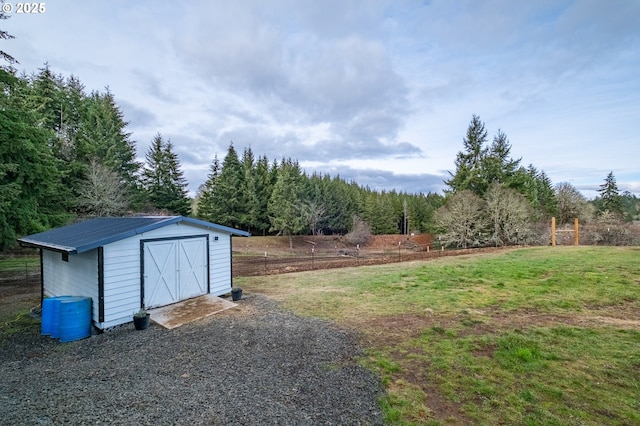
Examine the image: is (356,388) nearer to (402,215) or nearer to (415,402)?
(415,402)

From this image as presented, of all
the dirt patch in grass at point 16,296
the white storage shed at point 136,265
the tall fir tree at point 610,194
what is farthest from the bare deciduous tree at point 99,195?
the tall fir tree at point 610,194

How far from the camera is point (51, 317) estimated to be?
6.32m

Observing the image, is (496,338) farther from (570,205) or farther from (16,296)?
(570,205)

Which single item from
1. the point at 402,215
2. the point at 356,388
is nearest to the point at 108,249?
the point at 356,388

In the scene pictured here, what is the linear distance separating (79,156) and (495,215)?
108ft

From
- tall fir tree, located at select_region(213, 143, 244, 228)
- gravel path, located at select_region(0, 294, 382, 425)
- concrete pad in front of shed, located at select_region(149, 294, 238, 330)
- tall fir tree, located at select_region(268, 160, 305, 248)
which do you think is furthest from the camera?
tall fir tree, located at select_region(213, 143, 244, 228)

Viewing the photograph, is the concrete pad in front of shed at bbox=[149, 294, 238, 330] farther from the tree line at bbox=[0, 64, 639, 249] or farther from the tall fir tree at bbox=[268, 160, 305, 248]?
the tall fir tree at bbox=[268, 160, 305, 248]

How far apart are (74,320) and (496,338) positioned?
867 centimetres

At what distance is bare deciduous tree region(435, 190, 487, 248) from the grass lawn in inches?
490

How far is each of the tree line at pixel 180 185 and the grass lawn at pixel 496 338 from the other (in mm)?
10139

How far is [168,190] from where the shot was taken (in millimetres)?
29109

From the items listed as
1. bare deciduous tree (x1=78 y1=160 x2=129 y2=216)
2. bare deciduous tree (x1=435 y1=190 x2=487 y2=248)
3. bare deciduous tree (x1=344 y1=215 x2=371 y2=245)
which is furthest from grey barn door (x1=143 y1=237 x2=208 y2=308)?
bare deciduous tree (x1=344 y1=215 x2=371 y2=245)

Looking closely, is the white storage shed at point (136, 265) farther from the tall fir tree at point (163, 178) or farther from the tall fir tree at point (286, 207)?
the tall fir tree at point (286, 207)

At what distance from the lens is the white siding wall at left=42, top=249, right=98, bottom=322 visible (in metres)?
6.62
